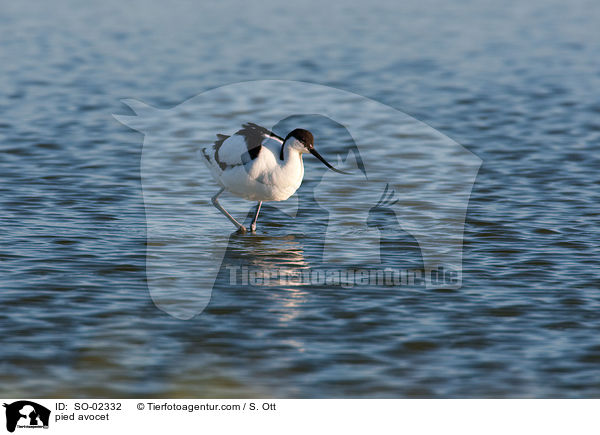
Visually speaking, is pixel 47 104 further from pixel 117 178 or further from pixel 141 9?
pixel 141 9

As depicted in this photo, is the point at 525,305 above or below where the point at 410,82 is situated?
below

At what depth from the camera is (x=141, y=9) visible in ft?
107

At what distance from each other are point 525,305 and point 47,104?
1292 centimetres

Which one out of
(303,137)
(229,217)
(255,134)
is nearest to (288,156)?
(303,137)

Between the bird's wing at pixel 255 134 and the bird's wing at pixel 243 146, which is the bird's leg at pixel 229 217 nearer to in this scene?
the bird's wing at pixel 243 146

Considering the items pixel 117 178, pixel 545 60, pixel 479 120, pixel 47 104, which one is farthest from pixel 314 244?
pixel 545 60

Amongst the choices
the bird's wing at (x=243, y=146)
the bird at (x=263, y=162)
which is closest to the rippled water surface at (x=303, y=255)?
the bird at (x=263, y=162)
